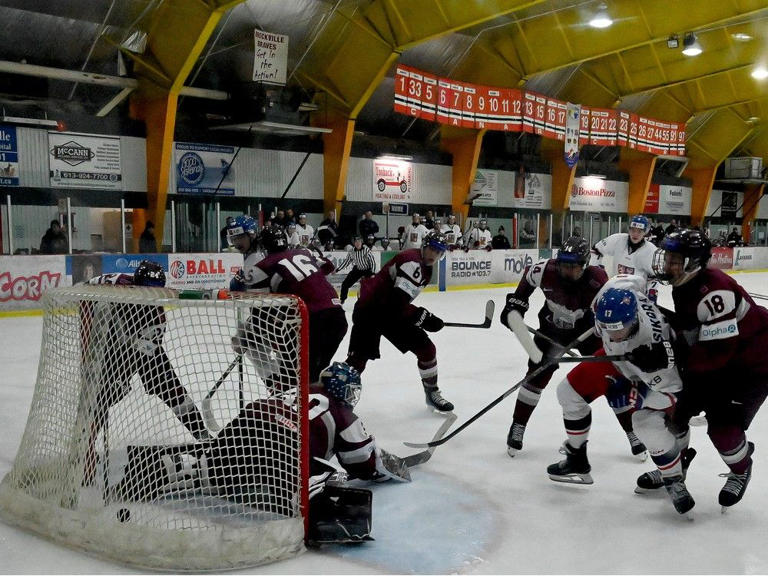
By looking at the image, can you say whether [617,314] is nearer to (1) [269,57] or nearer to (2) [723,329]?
(2) [723,329]

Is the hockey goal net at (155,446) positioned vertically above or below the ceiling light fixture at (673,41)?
below

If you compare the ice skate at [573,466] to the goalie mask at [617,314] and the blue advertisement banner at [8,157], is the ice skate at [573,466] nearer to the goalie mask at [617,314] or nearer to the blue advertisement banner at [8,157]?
the goalie mask at [617,314]

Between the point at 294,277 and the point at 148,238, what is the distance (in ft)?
29.3

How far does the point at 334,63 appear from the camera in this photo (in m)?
14.2

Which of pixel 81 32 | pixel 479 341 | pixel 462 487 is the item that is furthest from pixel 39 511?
pixel 81 32

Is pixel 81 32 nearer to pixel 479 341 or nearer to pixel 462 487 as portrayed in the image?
pixel 479 341

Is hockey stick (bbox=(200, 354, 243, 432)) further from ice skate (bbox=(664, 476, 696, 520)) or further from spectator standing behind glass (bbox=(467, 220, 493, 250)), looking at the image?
spectator standing behind glass (bbox=(467, 220, 493, 250))

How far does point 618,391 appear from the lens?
10.3 ft

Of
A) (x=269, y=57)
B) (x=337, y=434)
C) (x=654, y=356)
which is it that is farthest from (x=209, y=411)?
(x=269, y=57)

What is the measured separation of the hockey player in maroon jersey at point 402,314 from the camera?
4250 mm

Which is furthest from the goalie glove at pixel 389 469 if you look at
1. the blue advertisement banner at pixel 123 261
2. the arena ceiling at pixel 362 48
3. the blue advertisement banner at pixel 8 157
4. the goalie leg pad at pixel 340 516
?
the blue advertisement banner at pixel 8 157

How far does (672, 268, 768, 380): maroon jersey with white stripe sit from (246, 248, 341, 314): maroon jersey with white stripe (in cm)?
183

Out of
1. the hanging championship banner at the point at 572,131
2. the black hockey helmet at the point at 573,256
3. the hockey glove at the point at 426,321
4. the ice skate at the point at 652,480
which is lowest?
the ice skate at the point at 652,480

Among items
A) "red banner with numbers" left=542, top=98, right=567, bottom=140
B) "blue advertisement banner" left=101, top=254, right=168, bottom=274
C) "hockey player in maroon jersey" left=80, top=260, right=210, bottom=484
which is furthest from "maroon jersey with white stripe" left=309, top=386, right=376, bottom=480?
"red banner with numbers" left=542, top=98, right=567, bottom=140
